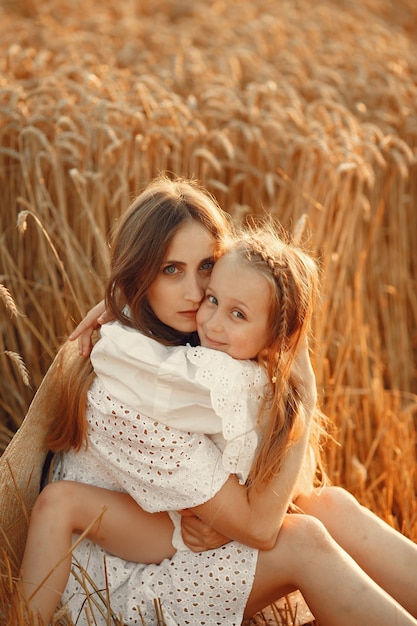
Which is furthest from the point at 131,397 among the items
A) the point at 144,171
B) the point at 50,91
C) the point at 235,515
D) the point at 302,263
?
the point at 50,91

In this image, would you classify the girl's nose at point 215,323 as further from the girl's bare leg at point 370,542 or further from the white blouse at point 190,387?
the girl's bare leg at point 370,542

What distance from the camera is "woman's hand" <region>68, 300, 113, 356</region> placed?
1.73 meters

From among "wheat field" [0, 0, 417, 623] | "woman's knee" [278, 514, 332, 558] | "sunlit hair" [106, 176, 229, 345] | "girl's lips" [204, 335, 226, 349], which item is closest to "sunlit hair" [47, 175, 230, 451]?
"sunlit hair" [106, 176, 229, 345]

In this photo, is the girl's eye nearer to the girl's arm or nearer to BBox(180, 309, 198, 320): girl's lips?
BBox(180, 309, 198, 320): girl's lips

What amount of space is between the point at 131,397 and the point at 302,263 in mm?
438

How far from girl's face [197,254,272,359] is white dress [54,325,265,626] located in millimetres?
42

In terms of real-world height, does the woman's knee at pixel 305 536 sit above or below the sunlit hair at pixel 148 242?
below

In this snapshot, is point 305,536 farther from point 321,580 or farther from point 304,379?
point 304,379

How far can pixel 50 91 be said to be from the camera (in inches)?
108

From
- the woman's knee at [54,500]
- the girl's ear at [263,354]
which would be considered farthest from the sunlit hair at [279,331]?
the woman's knee at [54,500]

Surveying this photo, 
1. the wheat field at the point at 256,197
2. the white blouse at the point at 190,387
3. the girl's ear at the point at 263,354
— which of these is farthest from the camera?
the wheat field at the point at 256,197

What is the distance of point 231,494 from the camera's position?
161 centimetres

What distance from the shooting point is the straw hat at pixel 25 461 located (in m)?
1.73

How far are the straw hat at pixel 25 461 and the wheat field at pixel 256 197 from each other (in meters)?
0.22
